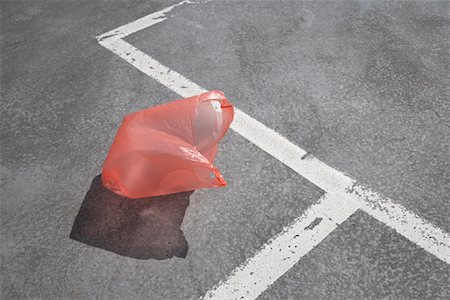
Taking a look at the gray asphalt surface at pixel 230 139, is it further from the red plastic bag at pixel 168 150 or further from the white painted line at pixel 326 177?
the red plastic bag at pixel 168 150

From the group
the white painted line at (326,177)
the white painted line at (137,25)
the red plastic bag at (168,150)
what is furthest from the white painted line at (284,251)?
the white painted line at (137,25)

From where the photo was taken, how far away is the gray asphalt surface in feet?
8.64

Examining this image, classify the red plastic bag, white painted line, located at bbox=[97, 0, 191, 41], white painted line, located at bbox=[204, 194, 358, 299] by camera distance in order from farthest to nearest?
white painted line, located at bbox=[97, 0, 191, 41] < the red plastic bag < white painted line, located at bbox=[204, 194, 358, 299]

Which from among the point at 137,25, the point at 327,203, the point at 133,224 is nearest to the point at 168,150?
the point at 133,224

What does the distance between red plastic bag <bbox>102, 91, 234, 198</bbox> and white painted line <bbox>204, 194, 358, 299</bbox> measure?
506 millimetres

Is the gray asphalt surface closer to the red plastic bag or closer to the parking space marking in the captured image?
the parking space marking

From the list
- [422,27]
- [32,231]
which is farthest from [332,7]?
[32,231]

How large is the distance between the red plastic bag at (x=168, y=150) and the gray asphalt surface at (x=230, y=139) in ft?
0.90

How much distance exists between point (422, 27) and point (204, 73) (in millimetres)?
2261

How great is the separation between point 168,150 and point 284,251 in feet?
2.98

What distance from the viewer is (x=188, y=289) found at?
8.39ft

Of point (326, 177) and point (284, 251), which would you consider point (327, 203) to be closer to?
point (326, 177)

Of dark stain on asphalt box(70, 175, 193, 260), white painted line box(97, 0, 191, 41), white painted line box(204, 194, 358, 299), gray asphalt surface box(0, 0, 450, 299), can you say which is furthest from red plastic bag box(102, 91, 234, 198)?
white painted line box(97, 0, 191, 41)

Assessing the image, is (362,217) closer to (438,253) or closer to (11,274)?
(438,253)
